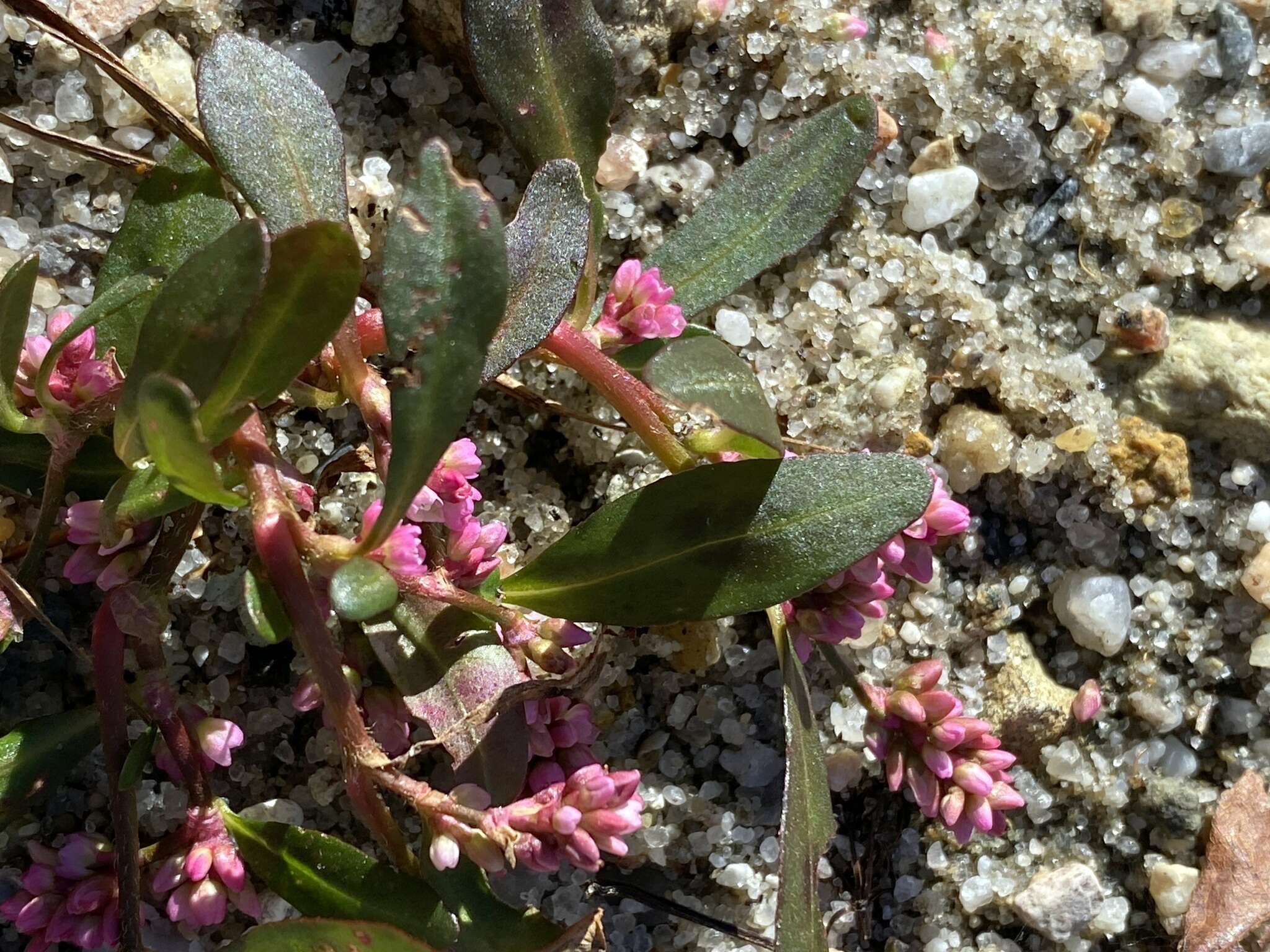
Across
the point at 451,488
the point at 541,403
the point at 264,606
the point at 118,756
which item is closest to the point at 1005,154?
the point at 541,403

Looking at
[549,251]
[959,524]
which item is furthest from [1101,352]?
[549,251]

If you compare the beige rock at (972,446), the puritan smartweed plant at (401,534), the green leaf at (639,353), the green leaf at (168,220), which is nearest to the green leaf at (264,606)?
the puritan smartweed plant at (401,534)

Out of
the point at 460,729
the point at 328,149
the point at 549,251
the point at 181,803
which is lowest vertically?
the point at 181,803

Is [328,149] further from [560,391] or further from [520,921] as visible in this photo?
[520,921]

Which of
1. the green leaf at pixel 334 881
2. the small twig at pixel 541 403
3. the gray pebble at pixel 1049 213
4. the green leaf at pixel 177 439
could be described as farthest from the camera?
the gray pebble at pixel 1049 213

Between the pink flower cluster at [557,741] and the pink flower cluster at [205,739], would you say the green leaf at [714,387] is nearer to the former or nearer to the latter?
the pink flower cluster at [557,741]

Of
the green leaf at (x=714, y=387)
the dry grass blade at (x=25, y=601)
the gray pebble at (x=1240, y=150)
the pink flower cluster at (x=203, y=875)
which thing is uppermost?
the dry grass blade at (x=25, y=601)
